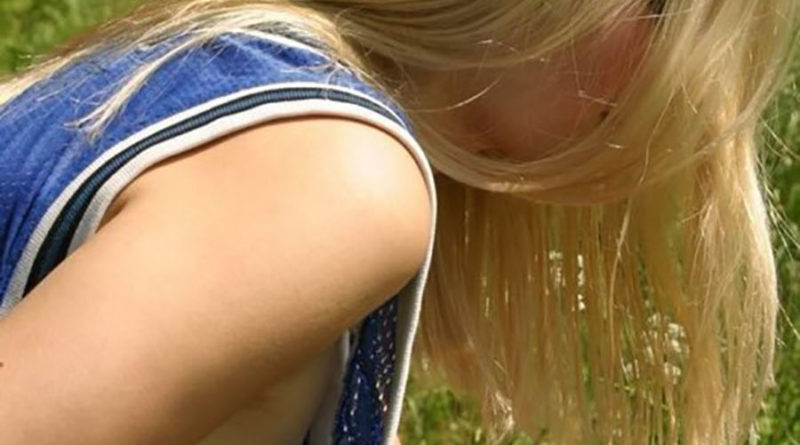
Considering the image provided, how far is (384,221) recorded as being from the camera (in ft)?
5.23

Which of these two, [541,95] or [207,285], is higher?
[207,285]

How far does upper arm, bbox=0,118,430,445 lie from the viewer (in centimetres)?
153

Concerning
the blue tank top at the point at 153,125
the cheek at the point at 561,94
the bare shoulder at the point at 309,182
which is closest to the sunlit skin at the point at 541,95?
the cheek at the point at 561,94

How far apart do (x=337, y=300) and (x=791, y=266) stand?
1.85 metres

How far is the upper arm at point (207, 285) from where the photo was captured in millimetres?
1531

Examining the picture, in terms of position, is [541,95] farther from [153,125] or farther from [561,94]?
[153,125]

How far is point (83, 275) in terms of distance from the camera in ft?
5.08

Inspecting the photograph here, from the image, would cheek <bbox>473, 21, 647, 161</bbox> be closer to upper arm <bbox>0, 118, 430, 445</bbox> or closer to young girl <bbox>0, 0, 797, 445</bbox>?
young girl <bbox>0, 0, 797, 445</bbox>

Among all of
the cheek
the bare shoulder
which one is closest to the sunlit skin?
the cheek

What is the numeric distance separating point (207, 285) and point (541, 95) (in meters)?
0.61

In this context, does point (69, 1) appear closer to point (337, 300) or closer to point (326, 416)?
point (326, 416)

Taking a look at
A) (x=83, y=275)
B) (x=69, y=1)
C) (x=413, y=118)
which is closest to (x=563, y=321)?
(x=413, y=118)

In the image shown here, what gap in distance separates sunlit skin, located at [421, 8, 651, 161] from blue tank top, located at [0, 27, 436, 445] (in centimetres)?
28

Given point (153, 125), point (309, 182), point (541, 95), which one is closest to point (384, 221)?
point (309, 182)
